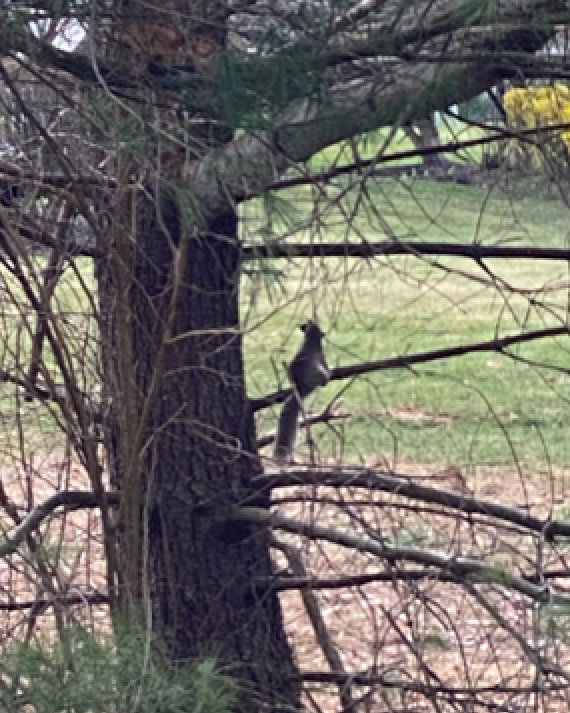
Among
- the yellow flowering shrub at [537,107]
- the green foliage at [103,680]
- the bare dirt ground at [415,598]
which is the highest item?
the yellow flowering shrub at [537,107]

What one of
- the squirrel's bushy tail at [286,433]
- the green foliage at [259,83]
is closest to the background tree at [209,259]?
the green foliage at [259,83]

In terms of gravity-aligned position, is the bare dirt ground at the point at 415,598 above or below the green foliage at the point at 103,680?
above

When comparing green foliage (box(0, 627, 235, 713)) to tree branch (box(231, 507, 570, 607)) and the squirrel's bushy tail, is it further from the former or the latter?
the squirrel's bushy tail

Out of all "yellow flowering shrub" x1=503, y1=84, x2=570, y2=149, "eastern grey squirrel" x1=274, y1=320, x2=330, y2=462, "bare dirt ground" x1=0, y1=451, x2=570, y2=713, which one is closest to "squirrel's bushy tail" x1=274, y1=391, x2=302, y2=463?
"eastern grey squirrel" x1=274, y1=320, x2=330, y2=462

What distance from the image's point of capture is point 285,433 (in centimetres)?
387

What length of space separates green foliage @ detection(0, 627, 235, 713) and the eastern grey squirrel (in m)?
1.57

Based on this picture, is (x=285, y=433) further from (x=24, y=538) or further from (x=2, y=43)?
(x=2, y=43)

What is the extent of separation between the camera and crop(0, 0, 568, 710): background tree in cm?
220

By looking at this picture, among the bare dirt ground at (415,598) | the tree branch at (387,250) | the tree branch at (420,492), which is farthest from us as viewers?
the tree branch at (420,492)

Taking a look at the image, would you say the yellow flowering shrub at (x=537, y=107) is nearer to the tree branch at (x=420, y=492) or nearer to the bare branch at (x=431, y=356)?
the bare branch at (x=431, y=356)

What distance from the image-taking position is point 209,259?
3.38 metres

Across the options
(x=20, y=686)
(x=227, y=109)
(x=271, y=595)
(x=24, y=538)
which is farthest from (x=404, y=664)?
(x=227, y=109)

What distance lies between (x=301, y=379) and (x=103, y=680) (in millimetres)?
2453

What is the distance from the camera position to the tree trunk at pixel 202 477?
3223 mm
